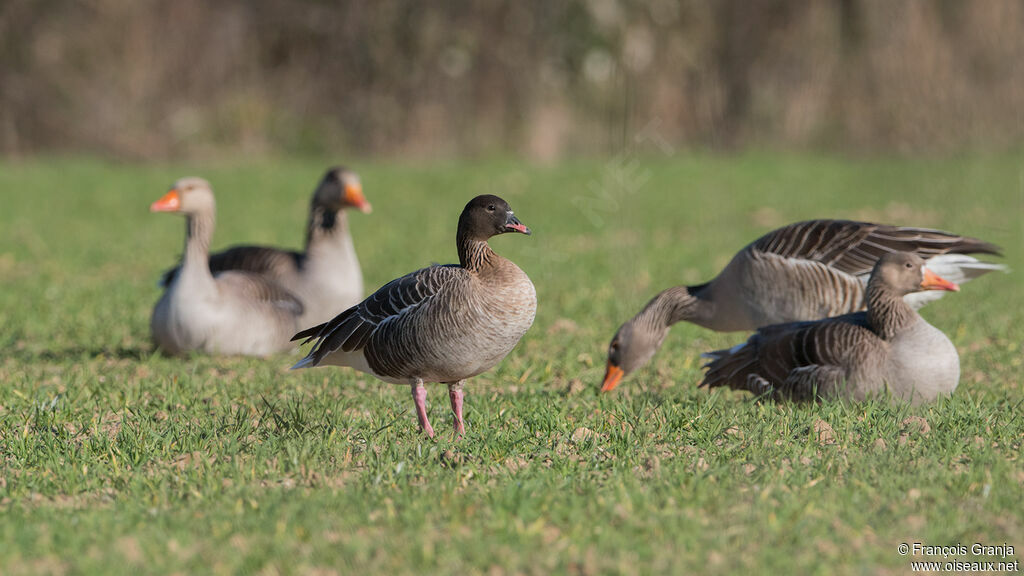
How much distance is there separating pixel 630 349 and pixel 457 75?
60.0 ft

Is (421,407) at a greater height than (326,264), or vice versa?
(326,264)

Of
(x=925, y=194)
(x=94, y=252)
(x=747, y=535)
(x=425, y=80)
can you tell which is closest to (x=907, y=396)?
(x=747, y=535)

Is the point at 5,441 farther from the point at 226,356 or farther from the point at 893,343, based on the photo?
the point at 893,343

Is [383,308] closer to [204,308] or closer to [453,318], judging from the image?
[453,318]

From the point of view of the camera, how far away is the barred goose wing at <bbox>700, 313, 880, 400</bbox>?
6.46 metres

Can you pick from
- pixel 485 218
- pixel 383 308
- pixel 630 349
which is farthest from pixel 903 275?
pixel 383 308

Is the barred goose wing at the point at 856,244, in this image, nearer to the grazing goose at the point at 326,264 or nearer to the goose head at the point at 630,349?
the goose head at the point at 630,349

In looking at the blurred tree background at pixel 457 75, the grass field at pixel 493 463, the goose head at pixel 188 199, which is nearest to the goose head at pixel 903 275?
the grass field at pixel 493 463

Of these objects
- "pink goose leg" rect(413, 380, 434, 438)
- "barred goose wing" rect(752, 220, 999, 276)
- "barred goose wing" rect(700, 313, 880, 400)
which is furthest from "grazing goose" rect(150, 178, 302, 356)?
"barred goose wing" rect(752, 220, 999, 276)

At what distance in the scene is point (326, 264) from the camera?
9.80m

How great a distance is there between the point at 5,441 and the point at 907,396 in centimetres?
493

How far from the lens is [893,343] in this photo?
6.43m

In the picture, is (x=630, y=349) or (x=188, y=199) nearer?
(x=630, y=349)

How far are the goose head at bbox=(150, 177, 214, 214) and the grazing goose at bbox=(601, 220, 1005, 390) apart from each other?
3.51 meters
